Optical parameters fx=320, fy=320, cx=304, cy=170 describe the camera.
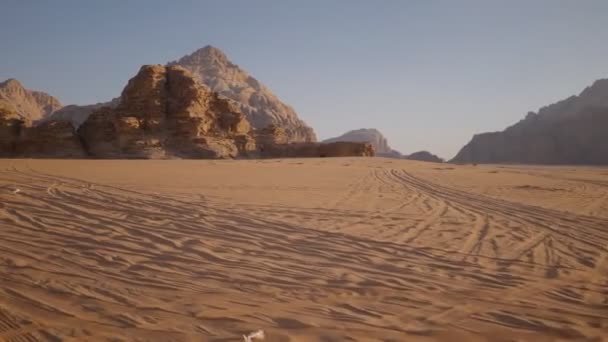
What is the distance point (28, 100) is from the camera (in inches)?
3460

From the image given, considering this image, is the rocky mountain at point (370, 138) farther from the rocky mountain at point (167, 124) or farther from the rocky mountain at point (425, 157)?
the rocky mountain at point (167, 124)

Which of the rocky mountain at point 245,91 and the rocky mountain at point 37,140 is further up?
the rocky mountain at point 245,91

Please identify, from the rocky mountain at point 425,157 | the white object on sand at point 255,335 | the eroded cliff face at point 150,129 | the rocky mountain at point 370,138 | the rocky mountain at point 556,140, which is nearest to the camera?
the white object on sand at point 255,335

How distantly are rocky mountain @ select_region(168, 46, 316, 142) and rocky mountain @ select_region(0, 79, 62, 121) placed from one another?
41.4 meters

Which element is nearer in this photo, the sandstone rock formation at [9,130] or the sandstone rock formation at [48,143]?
the sandstone rock formation at [48,143]

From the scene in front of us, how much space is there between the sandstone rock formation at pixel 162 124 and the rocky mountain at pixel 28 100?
209ft

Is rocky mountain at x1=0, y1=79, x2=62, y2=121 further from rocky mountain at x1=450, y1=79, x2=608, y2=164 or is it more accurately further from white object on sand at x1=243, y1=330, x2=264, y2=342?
rocky mountain at x1=450, y1=79, x2=608, y2=164

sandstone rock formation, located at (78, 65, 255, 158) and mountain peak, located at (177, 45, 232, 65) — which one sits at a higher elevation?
mountain peak, located at (177, 45, 232, 65)

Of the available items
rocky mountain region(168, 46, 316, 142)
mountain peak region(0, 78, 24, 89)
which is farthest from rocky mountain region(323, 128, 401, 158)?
mountain peak region(0, 78, 24, 89)

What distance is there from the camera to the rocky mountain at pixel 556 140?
60.2 metres

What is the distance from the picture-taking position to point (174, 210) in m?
5.86

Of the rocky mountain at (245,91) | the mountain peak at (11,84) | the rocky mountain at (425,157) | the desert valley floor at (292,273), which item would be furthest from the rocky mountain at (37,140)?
the mountain peak at (11,84)

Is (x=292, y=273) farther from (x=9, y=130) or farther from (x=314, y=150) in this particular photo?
(x=314, y=150)

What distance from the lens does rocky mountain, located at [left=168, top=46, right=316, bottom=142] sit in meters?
76.2
